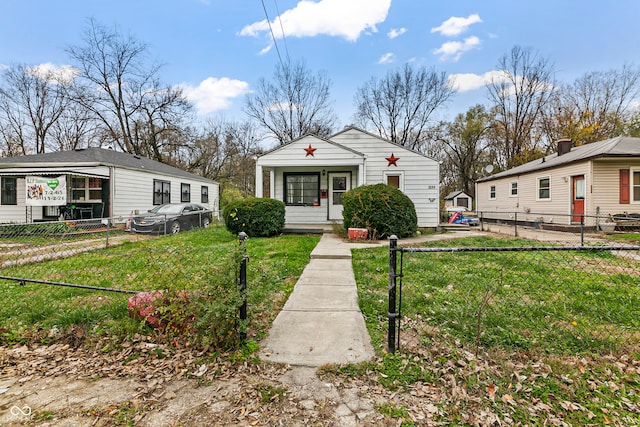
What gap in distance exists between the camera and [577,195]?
1207cm

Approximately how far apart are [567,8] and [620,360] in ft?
56.7

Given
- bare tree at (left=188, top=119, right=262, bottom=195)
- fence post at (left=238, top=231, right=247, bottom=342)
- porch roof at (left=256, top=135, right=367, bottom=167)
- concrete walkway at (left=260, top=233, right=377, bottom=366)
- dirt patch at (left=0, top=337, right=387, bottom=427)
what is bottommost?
dirt patch at (left=0, top=337, right=387, bottom=427)

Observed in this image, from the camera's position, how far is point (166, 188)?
16125mm

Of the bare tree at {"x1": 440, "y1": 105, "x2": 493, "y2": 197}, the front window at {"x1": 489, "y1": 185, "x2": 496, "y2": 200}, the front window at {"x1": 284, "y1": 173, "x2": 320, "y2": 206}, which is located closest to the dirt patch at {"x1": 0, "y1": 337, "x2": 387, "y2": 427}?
the front window at {"x1": 284, "y1": 173, "x2": 320, "y2": 206}

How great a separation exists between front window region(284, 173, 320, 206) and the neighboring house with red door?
313 inches

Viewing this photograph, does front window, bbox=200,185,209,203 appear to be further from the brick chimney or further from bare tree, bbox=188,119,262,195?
the brick chimney

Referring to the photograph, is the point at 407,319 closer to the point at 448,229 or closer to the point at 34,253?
the point at 34,253

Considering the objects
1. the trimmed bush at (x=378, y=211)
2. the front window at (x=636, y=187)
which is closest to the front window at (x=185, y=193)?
the trimmed bush at (x=378, y=211)

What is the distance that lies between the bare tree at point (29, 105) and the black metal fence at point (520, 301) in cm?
2831

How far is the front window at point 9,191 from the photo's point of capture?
12.6 m

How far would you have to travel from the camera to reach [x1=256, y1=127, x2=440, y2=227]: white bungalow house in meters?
11.8

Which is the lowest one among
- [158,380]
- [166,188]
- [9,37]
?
[158,380]

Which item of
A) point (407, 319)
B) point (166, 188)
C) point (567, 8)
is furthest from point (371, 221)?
point (567, 8)

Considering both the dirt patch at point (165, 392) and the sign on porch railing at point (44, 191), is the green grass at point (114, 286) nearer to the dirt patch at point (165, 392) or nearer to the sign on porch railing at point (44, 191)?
the dirt patch at point (165, 392)
